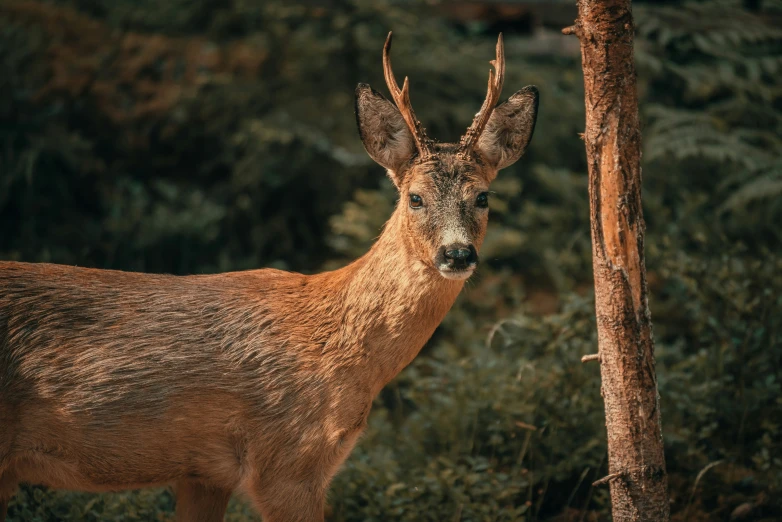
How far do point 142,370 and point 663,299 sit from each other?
16.7 ft

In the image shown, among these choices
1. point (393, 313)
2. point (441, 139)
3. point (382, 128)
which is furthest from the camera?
point (441, 139)

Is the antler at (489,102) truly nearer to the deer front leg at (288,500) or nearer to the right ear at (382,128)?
the right ear at (382,128)

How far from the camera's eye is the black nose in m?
4.13

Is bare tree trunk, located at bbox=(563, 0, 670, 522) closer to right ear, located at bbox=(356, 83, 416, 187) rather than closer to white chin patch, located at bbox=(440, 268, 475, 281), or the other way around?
white chin patch, located at bbox=(440, 268, 475, 281)

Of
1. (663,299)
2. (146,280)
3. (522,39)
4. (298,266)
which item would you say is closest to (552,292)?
(663,299)

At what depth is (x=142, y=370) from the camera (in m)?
4.23

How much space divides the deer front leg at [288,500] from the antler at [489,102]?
6.01ft

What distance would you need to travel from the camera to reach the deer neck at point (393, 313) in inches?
174

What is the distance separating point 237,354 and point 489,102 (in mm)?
1724

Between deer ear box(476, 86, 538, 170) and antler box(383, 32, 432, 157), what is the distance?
0.30m

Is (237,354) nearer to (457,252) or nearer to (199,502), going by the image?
(199,502)

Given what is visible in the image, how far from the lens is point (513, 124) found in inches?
185

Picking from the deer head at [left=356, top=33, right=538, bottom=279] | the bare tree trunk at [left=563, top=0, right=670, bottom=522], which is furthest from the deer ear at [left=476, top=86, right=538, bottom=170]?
the bare tree trunk at [left=563, top=0, right=670, bottom=522]

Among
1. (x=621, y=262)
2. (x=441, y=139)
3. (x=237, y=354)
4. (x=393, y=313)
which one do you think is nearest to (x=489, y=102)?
(x=621, y=262)
